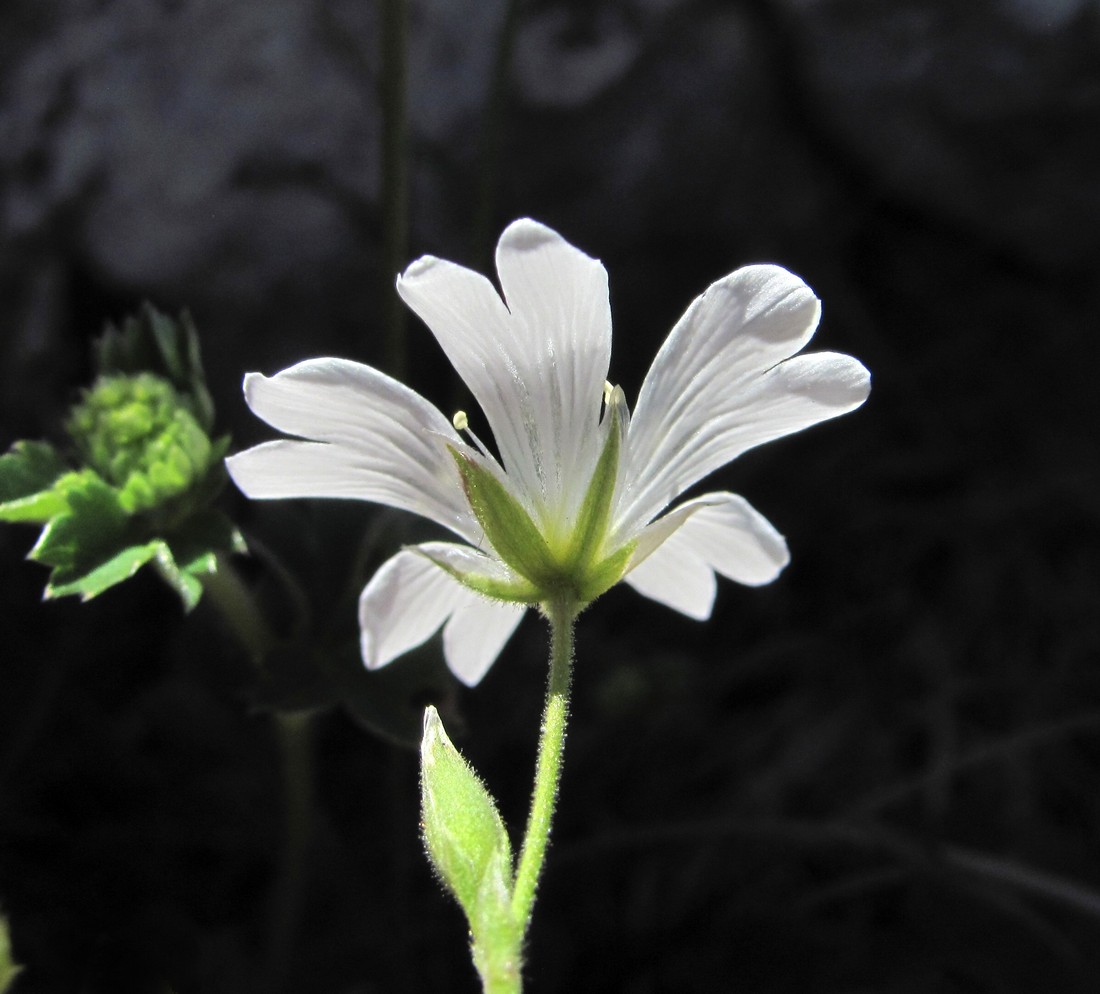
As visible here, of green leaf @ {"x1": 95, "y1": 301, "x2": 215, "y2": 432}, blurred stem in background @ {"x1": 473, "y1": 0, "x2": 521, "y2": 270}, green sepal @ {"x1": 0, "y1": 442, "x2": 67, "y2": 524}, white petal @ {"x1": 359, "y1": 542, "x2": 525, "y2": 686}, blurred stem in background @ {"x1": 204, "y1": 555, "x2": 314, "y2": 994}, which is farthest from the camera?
blurred stem in background @ {"x1": 473, "y1": 0, "x2": 521, "y2": 270}

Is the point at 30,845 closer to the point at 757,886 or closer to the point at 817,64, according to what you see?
the point at 757,886

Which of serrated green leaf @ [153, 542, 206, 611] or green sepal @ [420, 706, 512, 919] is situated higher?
serrated green leaf @ [153, 542, 206, 611]

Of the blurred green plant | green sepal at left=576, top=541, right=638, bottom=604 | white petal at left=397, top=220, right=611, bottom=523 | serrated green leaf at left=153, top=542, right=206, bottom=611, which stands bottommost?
serrated green leaf at left=153, top=542, right=206, bottom=611

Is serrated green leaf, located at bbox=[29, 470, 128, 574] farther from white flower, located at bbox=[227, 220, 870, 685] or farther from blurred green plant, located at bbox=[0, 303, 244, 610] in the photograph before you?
white flower, located at bbox=[227, 220, 870, 685]

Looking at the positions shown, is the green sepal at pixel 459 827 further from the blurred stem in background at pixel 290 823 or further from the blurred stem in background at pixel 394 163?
the blurred stem in background at pixel 394 163

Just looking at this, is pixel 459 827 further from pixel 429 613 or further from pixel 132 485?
pixel 132 485

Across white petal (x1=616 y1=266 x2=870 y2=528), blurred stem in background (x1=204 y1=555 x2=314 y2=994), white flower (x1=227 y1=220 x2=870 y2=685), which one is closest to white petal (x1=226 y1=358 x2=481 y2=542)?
white flower (x1=227 y1=220 x2=870 y2=685)

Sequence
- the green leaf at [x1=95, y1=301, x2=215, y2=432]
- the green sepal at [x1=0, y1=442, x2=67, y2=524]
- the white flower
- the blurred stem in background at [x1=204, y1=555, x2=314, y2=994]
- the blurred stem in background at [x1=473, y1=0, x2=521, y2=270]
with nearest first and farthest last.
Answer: the white flower
the green sepal at [x1=0, y1=442, x2=67, y2=524]
the green leaf at [x1=95, y1=301, x2=215, y2=432]
the blurred stem in background at [x1=204, y1=555, x2=314, y2=994]
the blurred stem in background at [x1=473, y1=0, x2=521, y2=270]

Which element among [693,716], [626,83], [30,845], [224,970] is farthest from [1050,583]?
[30,845]
